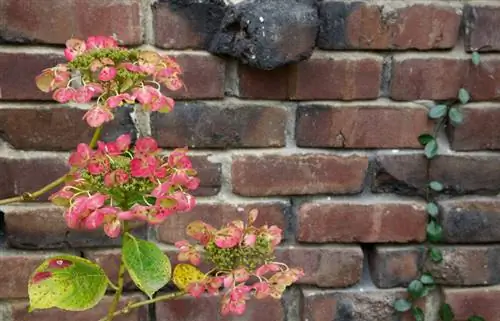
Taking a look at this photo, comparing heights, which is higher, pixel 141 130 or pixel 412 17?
pixel 412 17

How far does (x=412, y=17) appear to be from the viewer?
79cm

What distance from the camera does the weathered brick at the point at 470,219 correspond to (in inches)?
33.3

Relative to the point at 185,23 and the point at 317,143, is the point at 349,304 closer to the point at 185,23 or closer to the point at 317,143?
the point at 317,143

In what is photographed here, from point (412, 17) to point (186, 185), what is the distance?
382mm

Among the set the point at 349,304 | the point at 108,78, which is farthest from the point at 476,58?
the point at 108,78

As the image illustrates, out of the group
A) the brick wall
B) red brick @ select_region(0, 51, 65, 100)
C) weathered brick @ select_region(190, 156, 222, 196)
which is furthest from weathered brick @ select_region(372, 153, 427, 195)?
red brick @ select_region(0, 51, 65, 100)

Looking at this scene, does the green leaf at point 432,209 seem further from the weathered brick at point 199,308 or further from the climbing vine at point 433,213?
the weathered brick at point 199,308

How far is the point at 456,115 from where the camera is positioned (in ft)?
2.68

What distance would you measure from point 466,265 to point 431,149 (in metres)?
0.18

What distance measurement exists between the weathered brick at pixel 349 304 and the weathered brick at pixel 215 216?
5.0 inches

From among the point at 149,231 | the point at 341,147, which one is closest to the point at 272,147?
the point at 341,147

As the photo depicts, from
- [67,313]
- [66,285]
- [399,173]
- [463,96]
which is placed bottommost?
[67,313]

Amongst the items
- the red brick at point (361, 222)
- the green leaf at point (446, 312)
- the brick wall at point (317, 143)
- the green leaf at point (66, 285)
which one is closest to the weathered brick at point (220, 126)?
the brick wall at point (317, 143)

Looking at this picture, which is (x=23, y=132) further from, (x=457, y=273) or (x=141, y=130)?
(x=457, y=273)
